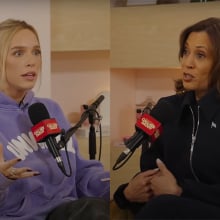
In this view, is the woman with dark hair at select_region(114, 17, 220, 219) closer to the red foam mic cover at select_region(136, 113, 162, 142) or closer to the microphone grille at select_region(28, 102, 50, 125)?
the red foam mic cover at select_region(136, 113, 162, 142)

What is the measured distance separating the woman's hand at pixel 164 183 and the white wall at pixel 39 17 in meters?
0.30

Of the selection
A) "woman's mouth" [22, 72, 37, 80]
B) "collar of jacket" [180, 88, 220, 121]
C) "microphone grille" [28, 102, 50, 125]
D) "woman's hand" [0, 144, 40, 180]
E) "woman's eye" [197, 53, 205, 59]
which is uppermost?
"woman's eye" [197, 53, 205, 59]

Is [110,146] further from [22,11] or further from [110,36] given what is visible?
[22,11]

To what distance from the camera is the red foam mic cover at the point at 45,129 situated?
774 mm

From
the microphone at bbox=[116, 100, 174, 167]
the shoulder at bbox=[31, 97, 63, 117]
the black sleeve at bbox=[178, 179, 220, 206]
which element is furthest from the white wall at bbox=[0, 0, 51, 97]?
the black sleeve at bbox=[178, 179, 220, 206]

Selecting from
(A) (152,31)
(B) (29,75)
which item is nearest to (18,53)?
(B) (29,75)

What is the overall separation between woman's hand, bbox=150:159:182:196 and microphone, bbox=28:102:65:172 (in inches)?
8.1

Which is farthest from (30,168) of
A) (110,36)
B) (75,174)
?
(110,36)

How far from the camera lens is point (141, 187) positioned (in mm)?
772

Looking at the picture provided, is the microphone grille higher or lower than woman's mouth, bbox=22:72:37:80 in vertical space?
lower

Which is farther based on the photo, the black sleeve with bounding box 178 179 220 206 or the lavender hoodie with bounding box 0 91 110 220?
the lavender hoodie with bounding box 0 91 110 220

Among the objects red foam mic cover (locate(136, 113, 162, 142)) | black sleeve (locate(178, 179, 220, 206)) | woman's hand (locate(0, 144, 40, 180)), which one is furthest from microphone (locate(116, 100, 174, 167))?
woman's hand (locate(0, 144, 40, 180))

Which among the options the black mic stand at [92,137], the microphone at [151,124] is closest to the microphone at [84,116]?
the black mic stand at [92,137]

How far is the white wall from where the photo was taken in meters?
0.85
